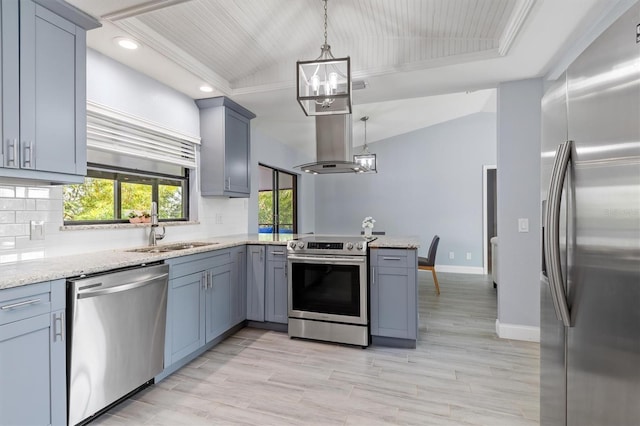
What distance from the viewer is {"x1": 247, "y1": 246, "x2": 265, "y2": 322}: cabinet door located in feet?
11.0

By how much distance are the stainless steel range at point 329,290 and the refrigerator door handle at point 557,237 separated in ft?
5.71

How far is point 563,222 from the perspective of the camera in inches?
48.4

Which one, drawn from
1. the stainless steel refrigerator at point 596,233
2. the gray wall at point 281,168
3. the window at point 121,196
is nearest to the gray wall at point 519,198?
the stainless steel refrigerator at point 596,233

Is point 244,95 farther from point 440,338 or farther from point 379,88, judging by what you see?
point 440,338

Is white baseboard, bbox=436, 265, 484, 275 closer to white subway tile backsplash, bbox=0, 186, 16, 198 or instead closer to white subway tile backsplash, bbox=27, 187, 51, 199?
white subway tile backsplash, bbox=27, 187, 51, 199

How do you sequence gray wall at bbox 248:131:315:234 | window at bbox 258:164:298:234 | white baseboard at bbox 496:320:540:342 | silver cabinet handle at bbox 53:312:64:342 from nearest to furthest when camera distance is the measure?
silver cabinet handle at bbox 53:312:64:342 < white baseboard at bbox 496:320:540:342 < gray wall at bbox 248:131:315:234 < window at bbox 258:164:298:234

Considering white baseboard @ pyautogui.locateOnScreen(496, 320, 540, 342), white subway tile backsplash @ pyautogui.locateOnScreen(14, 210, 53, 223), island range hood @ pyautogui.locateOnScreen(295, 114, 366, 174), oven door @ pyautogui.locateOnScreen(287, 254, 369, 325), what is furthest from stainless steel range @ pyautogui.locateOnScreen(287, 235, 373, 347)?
white subway tile backsplash @ pyautogui.locateOnScreen(14, 210, 53, 223)

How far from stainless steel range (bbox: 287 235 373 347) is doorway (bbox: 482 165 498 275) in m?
4.21

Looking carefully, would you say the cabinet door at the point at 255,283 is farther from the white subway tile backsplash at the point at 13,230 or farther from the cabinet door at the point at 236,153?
the white subway tile backsplash at the point at 13,230

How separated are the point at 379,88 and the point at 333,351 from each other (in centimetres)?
260

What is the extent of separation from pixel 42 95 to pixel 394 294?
2.89 m

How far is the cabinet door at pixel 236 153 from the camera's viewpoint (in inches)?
141

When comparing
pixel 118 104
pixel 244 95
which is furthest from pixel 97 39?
pixel 244 95

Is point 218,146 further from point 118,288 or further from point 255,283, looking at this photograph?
point 118,288
